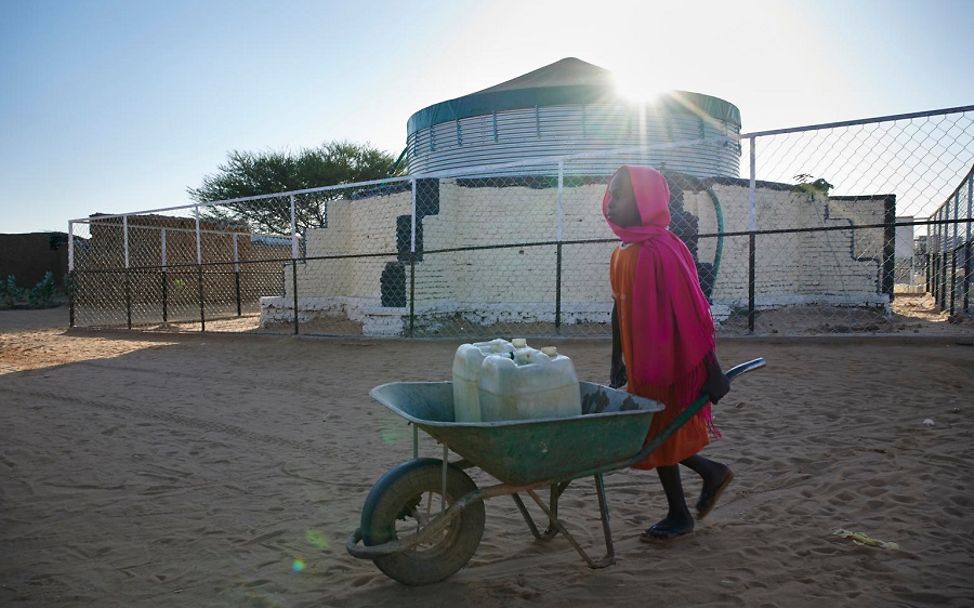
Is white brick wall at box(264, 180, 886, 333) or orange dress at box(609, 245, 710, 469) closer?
orange dress at box(609, 245, 710, 469)

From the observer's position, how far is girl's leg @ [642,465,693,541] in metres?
2.74

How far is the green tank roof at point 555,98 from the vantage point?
42.9 ft

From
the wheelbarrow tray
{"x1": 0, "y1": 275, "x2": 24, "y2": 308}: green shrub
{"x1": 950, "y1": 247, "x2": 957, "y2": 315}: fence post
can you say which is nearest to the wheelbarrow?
the wheelbarrow tray

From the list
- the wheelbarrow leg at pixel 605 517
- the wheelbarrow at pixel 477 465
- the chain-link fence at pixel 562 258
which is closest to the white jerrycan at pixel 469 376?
the wheelbarrow at pixel 477 465

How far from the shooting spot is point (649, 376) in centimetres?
267

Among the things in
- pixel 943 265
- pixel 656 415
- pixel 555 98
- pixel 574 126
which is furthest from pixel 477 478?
pixel 943 265

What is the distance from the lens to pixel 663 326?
266 cm

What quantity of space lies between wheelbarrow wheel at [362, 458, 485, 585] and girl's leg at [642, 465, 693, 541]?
0.80m

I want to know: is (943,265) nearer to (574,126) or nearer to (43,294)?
(574,126)

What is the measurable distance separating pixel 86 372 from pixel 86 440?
382 centimetres

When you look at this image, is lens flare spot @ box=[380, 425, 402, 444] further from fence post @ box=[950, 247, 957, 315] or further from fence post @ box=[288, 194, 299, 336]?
fence post @ box=[950, 247, 957, 315]

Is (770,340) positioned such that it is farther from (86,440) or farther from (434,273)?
(86,440)

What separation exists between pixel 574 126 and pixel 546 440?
11.7 meters

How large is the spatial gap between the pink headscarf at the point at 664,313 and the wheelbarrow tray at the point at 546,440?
25 cm
